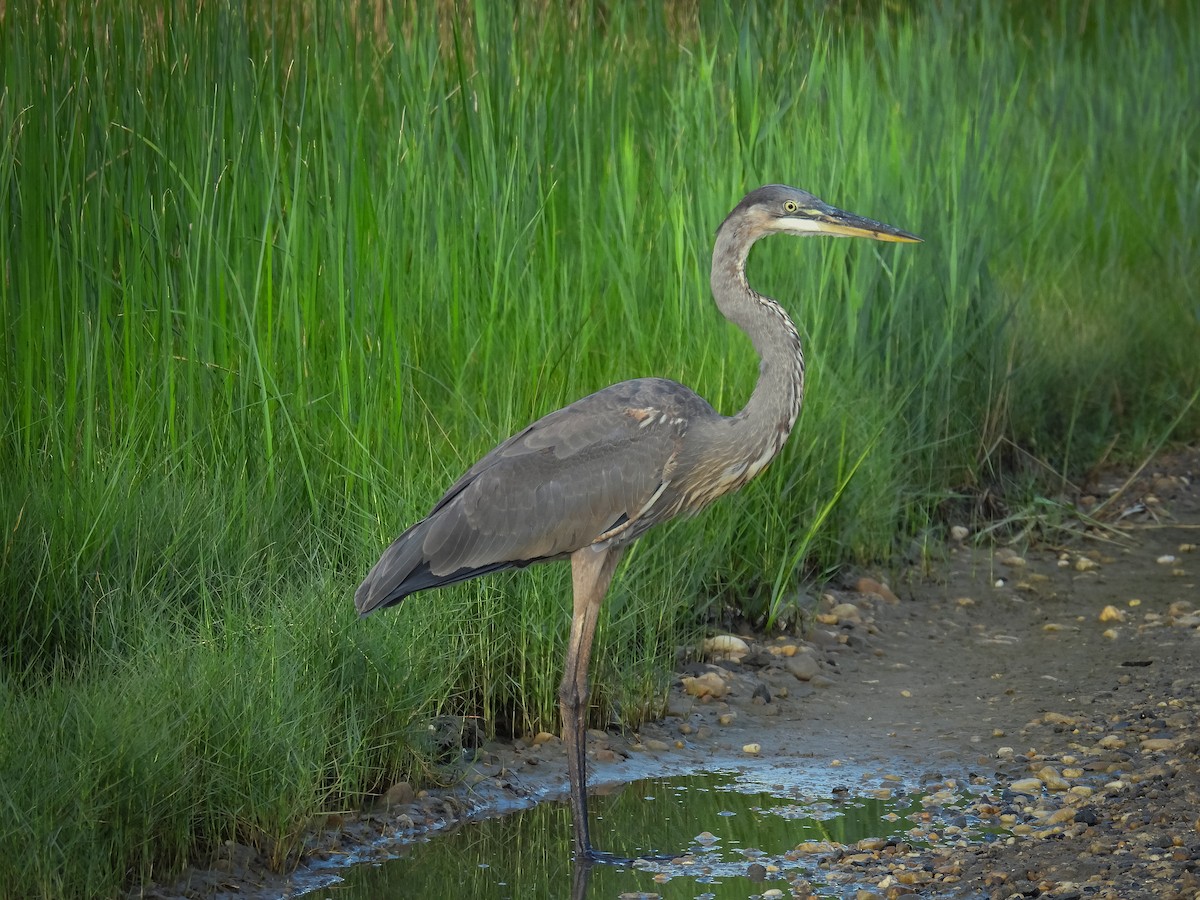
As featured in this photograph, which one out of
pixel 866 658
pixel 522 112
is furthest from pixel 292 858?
pixel 522 112

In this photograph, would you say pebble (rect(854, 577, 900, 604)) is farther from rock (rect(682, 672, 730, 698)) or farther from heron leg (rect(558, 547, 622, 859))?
heron leg (rect(558, 547, 622, 859))

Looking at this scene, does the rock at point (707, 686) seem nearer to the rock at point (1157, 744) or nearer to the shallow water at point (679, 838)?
the shallow water at point (679, 838)

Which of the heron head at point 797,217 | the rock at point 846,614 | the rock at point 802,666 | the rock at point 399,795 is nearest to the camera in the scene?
the rock at point 399,795

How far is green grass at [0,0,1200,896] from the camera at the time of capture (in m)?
4.34

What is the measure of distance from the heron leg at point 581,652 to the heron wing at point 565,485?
7 centimetres

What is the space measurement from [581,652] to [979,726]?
1.47m

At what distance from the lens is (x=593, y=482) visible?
15.7 feet

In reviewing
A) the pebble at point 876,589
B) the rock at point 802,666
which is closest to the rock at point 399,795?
the rock at point 802,666

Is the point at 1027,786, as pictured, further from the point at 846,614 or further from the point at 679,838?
the point at 846,614

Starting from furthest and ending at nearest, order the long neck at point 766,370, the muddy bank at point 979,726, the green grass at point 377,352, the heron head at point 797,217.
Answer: the heron head at point 797,217
the long neck at point 766,370
the green grass at point 377,352
the muddy bank at point 979,726

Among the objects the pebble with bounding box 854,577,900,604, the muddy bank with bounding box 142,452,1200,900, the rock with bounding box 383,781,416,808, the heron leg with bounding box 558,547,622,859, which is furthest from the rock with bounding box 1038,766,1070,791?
the rock with bounding box 383,781,416,808

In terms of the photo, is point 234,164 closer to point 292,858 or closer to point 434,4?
point 434,4

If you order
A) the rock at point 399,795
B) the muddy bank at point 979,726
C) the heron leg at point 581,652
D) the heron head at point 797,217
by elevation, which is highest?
the heron head at point 797,217

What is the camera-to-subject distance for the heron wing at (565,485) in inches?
185
